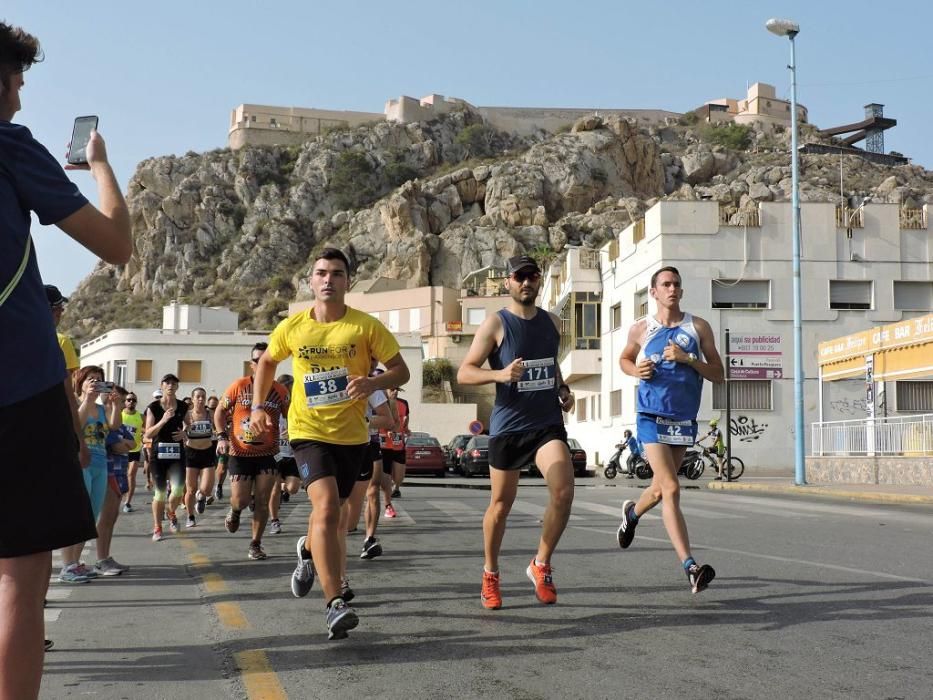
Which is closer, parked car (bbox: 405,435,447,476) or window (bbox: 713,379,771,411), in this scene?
parked car (bbox: 405,435,447,476)

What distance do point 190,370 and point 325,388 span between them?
5862 centimetres

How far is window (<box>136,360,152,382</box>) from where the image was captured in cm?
6225

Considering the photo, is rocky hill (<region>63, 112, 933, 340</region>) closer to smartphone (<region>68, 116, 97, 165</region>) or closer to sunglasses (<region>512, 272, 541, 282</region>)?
sunglasses (<region>512, 272, 541, 282</region>)

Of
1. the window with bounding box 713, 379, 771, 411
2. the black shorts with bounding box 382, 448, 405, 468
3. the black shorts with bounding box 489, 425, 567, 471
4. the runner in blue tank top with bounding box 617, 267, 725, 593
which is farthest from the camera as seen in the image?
the window with bounding box 713, 379, 771, 411

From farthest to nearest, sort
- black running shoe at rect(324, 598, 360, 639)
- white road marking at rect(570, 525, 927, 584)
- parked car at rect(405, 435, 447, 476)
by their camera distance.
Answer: parked car at rect(405, 435, 447, 476) < white road marking at rect(570, 525, 927, 584) < black running shoe at rect(324, 598, 360, 639)

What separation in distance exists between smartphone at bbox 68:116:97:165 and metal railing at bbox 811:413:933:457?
22.8 meters

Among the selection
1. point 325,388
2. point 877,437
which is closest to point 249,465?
point 325,388

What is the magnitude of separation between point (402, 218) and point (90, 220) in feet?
344

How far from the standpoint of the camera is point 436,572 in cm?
823

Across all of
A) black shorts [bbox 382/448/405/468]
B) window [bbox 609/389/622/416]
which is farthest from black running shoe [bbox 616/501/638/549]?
window [bbox 609/389/622/416]

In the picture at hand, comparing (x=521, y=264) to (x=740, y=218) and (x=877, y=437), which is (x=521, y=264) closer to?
(x=877, y=437)

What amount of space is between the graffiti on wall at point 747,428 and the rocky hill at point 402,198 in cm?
6140

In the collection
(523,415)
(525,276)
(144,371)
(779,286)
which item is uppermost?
(779,286)

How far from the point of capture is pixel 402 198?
10681cm
